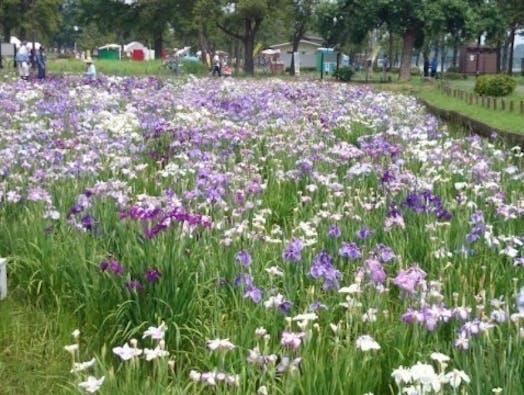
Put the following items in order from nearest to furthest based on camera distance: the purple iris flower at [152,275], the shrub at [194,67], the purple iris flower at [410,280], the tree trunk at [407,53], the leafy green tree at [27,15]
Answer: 1. the purple iris flower at [410,280]
2. the purple iris flower at [152,275]
3. the tree trunk at [407,53]
4. the shrub at [194,67]
5. the leafy green tree at [27,15]

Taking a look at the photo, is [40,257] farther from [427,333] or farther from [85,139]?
[85,139]

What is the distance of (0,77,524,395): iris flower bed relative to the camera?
2537 millimetres

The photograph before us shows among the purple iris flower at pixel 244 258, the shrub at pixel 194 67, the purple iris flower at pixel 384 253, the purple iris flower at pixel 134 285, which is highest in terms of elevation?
the shrub at pixel 194 67

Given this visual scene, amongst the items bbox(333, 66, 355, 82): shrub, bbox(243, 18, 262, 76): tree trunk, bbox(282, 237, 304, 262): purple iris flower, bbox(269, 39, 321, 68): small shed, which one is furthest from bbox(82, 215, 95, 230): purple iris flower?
bbox(269, 39, 321, 68): small shed

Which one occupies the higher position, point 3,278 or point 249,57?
point 249,57

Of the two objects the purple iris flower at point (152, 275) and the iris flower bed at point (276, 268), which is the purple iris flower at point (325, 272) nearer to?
the iris flower bed at point (276, 268)

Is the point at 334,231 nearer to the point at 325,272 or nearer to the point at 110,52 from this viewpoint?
the point at 325,272

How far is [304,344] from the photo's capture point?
2676mm

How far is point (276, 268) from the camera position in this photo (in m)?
3.38

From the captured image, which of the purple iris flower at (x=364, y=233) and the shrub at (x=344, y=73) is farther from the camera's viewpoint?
the shrub at (x=344, y=73)

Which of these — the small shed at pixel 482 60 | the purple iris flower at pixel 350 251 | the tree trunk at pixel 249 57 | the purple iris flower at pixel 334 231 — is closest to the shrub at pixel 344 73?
the tree trunk at pixel 249 57

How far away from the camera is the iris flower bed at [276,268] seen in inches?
99.9

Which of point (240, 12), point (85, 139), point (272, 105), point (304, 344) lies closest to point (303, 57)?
point (240, 12)

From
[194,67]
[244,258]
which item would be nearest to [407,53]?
[194,67]
